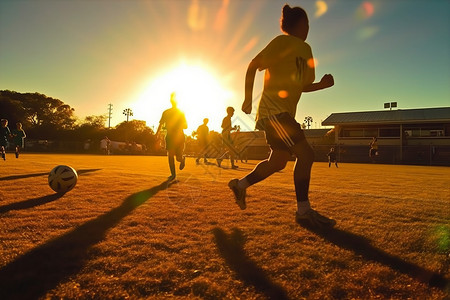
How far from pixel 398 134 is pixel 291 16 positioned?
42.4 meters

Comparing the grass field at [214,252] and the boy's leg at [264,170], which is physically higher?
the boy's leg at [264,170]

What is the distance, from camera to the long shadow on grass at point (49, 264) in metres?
1.41

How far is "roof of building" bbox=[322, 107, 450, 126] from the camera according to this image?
3647cm

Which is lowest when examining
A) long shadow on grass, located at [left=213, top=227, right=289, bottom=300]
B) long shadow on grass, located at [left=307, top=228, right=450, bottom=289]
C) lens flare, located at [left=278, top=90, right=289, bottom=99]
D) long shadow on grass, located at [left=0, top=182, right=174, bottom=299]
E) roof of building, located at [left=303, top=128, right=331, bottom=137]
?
long shadow on grass, located at [left=213, top=227, right=289, bottom=300]

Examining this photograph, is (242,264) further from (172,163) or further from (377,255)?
(172,163)

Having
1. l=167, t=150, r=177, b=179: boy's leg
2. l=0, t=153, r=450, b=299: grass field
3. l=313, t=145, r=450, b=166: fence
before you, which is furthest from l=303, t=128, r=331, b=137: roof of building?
l=0, t=153, r=450, b=299: grass field

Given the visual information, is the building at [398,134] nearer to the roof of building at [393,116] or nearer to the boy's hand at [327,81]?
the roof of building at [393,116]

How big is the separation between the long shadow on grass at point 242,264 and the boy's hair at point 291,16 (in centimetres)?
246

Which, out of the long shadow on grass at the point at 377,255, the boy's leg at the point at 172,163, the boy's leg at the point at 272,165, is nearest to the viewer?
the long shadow on grass at the point at 377,255

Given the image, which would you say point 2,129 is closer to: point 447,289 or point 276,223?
point 276,223

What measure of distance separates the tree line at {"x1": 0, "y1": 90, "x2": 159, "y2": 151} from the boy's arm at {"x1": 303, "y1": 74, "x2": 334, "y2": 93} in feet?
197

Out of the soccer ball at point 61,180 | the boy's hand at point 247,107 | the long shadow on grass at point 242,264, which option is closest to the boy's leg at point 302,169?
the boy's hand at point 247,107

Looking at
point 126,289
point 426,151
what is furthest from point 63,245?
point 426,151

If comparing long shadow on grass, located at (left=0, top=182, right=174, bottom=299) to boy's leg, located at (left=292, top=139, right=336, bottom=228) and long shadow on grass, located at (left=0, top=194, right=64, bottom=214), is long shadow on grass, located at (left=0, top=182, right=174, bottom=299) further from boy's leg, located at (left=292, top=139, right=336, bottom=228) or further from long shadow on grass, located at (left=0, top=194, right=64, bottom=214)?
boy's leg, located at (left=292, top=139, right=336, bottom=228)
